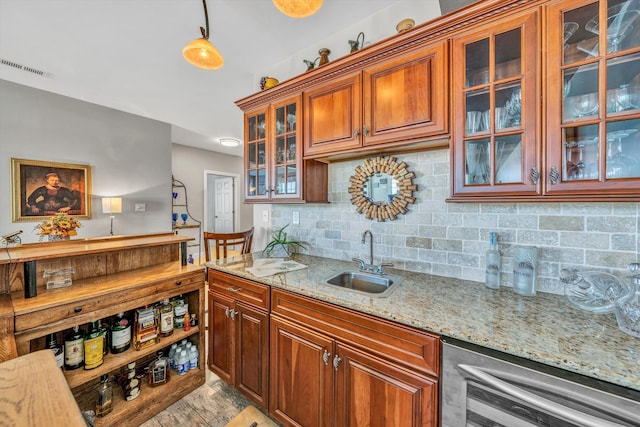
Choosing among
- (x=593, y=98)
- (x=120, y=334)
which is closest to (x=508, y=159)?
(x=593, y=98)

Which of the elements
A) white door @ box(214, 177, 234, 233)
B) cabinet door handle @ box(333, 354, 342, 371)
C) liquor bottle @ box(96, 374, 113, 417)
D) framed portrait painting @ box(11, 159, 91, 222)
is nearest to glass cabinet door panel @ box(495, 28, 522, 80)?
cabinet door handle @ box(333, 354, 342, 371)

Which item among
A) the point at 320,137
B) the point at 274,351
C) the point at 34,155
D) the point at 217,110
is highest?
the point at 217,110

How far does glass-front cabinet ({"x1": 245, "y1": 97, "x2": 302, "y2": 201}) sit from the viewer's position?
1.95m

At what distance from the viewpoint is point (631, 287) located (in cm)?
99

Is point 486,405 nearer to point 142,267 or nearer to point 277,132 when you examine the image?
point 277,132

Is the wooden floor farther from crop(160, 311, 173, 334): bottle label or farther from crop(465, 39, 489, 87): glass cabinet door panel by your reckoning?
crop(465, 39, 489, 87): glass cabinet door panel

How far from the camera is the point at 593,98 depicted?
1.00 metres

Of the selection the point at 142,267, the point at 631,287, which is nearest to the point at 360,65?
the point at 631,287

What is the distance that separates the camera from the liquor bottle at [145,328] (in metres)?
1.64

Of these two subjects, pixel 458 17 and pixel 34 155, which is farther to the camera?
pixel 34 155

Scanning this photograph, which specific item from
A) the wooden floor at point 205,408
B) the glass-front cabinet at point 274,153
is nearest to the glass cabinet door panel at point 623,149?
the glass-front cabinet at point 274,153

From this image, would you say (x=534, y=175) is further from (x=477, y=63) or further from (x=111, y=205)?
(x=111, y=205)

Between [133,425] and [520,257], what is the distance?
2486 mm

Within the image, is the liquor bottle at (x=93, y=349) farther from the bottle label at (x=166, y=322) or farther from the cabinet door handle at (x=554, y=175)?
the cabinet door handle at (x=554, y=175)
